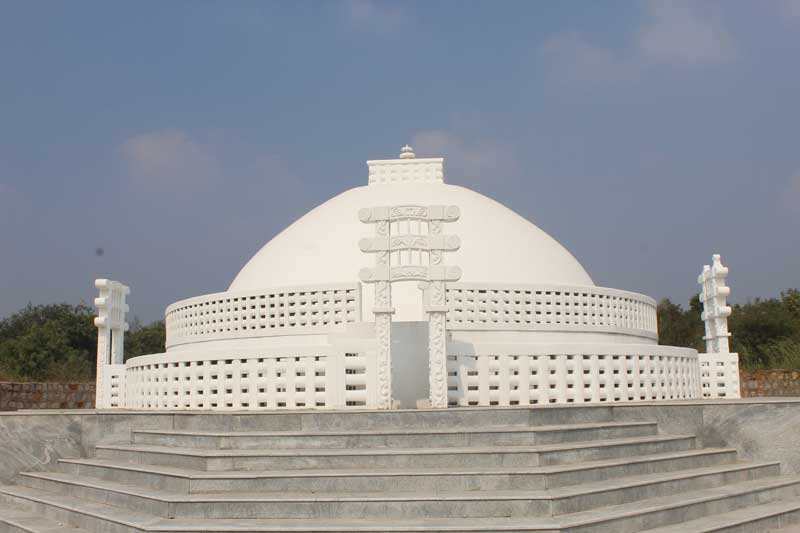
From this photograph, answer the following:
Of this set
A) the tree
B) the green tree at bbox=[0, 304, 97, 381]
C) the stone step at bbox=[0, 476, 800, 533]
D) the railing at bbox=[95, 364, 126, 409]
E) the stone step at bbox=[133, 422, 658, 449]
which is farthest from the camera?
the tree

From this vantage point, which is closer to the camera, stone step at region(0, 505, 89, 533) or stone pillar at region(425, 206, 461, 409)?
stone step at region(0, 505, 89, 533)

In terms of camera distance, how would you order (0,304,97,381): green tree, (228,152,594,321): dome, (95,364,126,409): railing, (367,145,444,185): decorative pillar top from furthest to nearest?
(0,304,97,381): green tree, (367,145,444,185): decorative pillar top, (228,152,594,321): dome, (95,364,126,409): railing

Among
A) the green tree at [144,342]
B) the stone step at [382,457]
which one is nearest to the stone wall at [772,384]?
the stone step at [382,457]

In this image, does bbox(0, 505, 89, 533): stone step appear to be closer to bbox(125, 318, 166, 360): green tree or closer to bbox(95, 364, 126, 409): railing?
bbox(95, 364, 126, 409): railing

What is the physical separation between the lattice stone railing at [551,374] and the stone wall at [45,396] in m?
10.0

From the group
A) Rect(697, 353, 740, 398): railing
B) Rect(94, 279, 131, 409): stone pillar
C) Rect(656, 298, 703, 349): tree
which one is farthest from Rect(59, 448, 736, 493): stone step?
Rect(656, 298, 703, 349): tree

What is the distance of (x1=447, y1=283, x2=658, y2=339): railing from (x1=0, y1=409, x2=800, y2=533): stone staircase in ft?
11.9

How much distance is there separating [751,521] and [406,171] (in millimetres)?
11483

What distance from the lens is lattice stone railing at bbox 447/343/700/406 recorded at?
9836 millimetres

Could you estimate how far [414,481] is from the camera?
675 cm

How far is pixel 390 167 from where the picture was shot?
17188mm

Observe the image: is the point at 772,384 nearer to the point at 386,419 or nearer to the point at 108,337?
the point at 386,419

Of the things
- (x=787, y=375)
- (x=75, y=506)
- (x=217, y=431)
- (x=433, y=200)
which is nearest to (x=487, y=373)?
(x=217, y=431)

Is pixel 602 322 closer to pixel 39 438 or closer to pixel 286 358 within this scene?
pixel 286 358
